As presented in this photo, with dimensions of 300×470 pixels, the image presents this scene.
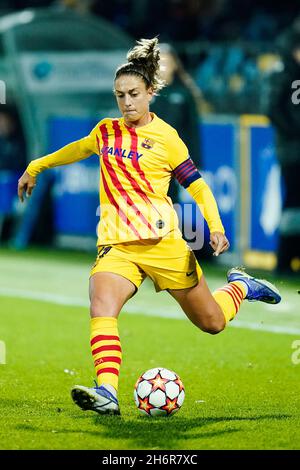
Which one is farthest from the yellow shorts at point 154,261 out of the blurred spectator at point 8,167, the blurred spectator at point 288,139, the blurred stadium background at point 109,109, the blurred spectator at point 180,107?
the blurred spectator at point 8,167

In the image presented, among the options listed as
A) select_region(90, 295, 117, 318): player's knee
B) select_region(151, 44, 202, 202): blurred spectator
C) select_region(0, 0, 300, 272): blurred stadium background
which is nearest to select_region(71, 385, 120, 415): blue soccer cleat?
select_region(90, 295, 117, 318): player's knee

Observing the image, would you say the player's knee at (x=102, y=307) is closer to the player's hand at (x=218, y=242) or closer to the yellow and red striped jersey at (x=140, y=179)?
the yellow and red striped jersey at (x=140, y=179)

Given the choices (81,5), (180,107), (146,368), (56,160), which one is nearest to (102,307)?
(56,160)

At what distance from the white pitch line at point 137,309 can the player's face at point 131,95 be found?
3.58 metres

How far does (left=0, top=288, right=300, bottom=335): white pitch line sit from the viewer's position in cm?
967

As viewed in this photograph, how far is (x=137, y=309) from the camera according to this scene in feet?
35.4

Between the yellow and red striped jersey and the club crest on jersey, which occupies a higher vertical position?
the club crest on jersey

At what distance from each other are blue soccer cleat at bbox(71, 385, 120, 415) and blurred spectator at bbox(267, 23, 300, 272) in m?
6.33

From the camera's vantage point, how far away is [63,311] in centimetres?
1074

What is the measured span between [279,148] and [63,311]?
299cm

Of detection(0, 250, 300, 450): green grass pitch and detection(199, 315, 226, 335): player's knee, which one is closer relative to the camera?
detection(0, 250, 300, 450): green grass pitch

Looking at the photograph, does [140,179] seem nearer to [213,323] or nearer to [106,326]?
[106,326]

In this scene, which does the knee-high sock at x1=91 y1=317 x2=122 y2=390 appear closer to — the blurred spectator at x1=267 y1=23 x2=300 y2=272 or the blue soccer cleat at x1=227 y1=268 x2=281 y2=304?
the blue soccer cleat at x1=227 y1=268 x2=281 y2=304

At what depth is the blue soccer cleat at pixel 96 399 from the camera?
5.91 metres
